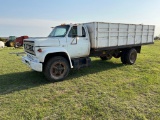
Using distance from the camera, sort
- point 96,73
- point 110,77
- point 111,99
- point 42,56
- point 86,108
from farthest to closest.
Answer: point 96,73
point 110,77
point 42,56
point 111,99
point 86,108

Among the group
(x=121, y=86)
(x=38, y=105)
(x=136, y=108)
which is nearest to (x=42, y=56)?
(x=38, y=105)

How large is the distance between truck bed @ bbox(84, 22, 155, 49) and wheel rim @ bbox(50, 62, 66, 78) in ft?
5.46

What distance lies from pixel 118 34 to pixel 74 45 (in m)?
2.50

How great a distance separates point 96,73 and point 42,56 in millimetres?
2595

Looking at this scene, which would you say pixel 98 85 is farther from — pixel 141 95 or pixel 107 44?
pixel 107 44

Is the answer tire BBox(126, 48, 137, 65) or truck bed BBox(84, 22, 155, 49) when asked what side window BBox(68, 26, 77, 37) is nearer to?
truck bed BBox(84, 22, 155, 49)

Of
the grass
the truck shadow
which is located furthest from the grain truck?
the grass

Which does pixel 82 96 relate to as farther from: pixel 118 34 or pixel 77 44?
pixel 118 34

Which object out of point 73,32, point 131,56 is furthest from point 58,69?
point 131,56

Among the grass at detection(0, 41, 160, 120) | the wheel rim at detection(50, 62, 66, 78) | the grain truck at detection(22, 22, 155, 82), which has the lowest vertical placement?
the grass at detection(0, 41, 160, 120)

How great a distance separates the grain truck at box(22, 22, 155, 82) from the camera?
5559 millimetres

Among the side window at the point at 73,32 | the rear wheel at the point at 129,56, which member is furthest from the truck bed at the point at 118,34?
the side window at the point at 73,32

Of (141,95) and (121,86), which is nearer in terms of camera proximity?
(141,95)

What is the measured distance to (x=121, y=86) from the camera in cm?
527
